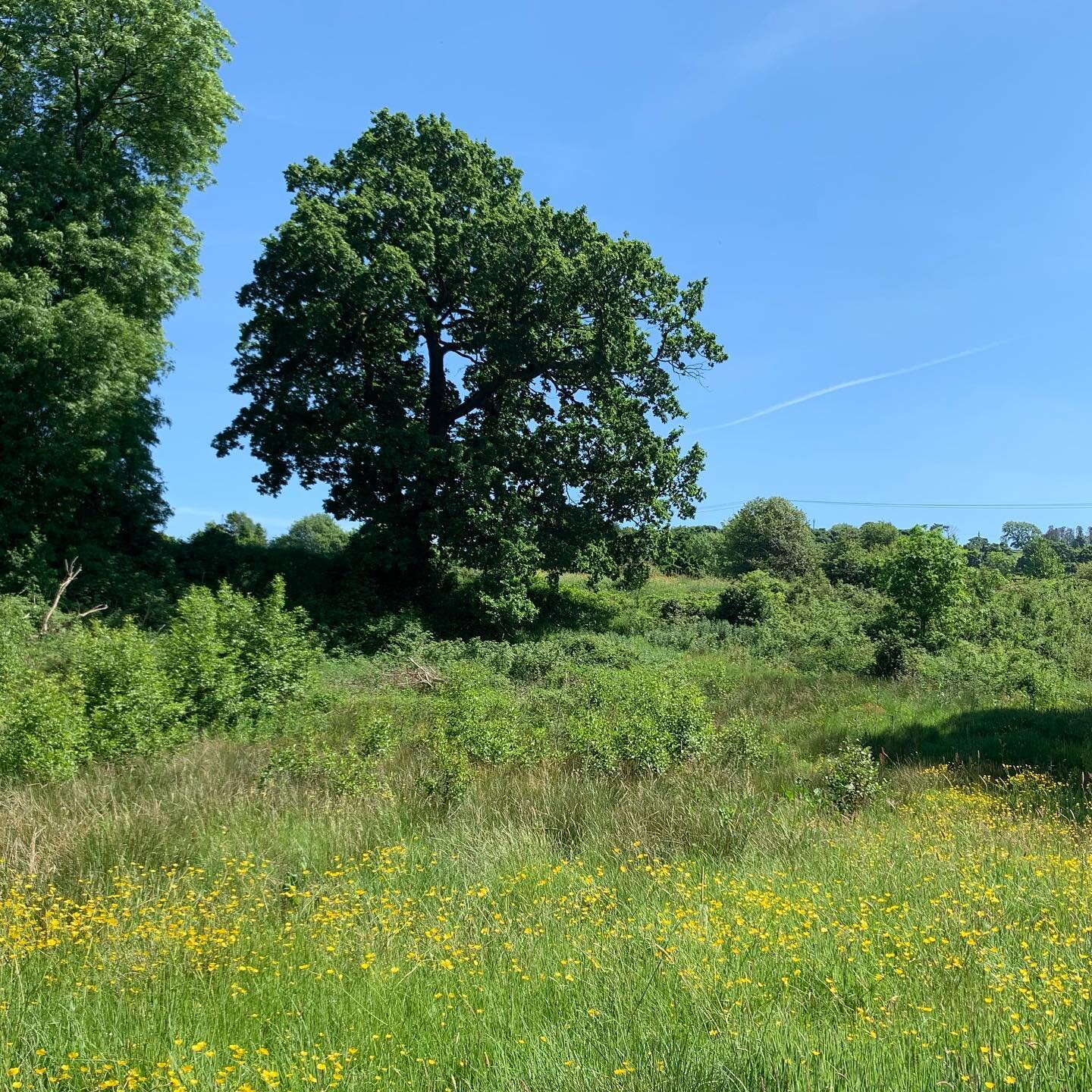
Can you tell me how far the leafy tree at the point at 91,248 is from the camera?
1936 centimetres

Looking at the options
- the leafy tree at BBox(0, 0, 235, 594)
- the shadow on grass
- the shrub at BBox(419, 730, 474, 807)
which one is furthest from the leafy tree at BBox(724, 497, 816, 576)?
the shrub at BBox(419, 730, 474, 807)

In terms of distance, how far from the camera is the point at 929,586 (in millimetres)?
22625

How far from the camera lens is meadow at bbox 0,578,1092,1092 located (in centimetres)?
335

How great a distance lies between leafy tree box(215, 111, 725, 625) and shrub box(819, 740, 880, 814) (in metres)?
15.5

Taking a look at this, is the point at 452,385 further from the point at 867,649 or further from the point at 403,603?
the point at 867,649

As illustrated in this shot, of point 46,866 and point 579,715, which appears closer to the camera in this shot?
point 46,866

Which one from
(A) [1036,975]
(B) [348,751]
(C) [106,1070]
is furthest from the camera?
(B) [348,751]

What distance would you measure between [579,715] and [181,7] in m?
23.8

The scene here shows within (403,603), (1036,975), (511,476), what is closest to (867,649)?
(511,476)

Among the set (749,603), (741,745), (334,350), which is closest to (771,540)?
(749,603)

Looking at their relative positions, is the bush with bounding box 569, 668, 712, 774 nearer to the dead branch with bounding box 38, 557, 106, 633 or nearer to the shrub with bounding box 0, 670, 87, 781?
the shrub with bounding box 0, 670, 87, 781

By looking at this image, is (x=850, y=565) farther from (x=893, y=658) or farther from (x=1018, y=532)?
(x=1018, y=532)

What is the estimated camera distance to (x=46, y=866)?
596 cm

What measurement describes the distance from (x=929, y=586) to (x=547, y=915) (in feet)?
68.7
